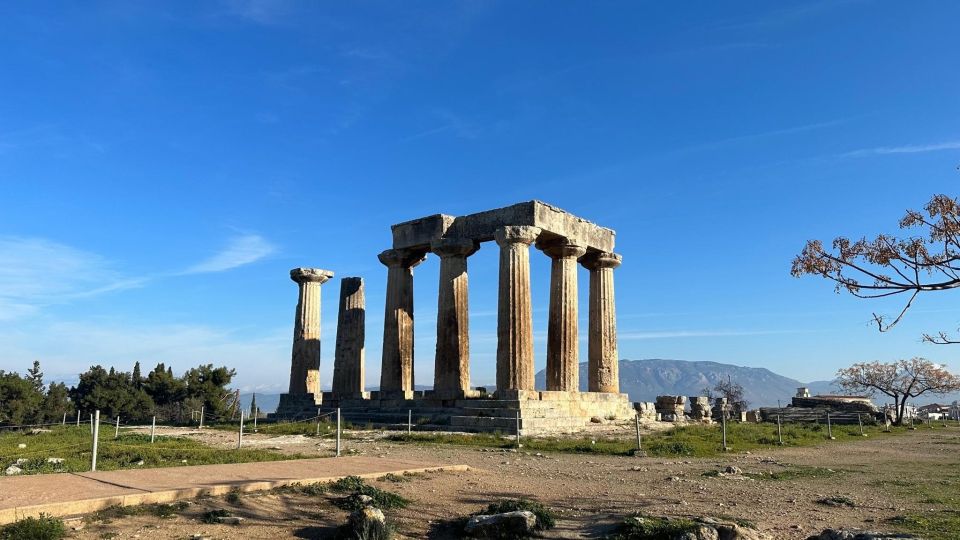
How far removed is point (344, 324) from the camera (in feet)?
118

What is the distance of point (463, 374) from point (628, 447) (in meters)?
10.8

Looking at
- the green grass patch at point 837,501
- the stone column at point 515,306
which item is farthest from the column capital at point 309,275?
the green grass patch at point 837,501

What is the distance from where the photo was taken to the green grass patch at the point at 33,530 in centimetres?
688

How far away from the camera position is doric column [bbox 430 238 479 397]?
30.0m

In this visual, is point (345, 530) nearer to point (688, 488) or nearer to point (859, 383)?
point (688, 488)

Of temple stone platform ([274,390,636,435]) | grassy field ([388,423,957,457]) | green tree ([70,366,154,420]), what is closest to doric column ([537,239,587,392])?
temple stone platform ([274,390,636,435])

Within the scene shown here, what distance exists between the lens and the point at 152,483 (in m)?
9.62

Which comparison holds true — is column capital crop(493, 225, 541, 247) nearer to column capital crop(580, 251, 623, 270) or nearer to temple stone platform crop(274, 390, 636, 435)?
column capital crop(580, 251, 623, 270)

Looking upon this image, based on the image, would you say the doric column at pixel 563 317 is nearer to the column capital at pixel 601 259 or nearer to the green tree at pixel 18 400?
the column capital at pixel 601 259

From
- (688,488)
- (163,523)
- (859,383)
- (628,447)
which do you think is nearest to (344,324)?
(628,447)

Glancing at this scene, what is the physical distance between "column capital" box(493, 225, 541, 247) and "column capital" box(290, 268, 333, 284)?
42.4ft

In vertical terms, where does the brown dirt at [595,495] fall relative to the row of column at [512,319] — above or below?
below

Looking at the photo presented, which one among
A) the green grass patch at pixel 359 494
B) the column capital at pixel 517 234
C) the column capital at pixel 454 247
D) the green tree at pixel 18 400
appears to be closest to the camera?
the green grass patch at pixel 359 494

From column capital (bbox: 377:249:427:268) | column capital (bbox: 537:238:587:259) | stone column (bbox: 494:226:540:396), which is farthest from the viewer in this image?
column capital (bbox: 377:249:427:268)
